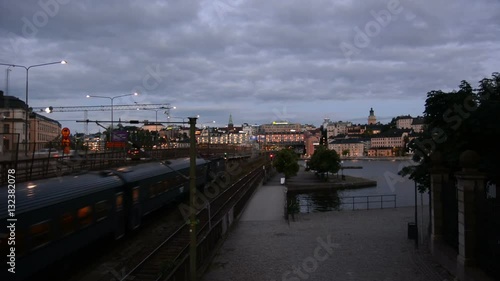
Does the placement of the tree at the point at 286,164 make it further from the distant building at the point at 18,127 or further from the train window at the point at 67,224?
the train window at the point at 67,224

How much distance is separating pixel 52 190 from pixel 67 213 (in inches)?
31.3

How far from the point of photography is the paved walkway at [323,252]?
1451 cm

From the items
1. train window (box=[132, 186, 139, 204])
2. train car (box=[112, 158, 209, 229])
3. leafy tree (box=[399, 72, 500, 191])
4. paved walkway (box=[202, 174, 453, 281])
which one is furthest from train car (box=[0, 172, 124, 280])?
leafy tree (box=[399, 72, 500, 191])

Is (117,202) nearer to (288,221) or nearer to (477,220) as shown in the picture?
(288,221)

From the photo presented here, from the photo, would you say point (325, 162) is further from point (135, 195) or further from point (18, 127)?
point (135, 195)

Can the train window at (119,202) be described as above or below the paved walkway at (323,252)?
above

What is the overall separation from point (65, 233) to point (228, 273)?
17.0 ft

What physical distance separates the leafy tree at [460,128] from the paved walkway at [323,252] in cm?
362

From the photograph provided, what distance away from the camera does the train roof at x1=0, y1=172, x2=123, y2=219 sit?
11.0 meters

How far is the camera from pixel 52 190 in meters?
13.0

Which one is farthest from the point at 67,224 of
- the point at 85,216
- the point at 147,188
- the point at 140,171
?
the point at 147,188

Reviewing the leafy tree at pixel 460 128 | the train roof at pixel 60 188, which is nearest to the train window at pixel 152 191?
the train roof at pixel 60 188

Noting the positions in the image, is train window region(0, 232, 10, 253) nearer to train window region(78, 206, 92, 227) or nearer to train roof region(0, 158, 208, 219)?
train roof region(0, 158, 208, 219)

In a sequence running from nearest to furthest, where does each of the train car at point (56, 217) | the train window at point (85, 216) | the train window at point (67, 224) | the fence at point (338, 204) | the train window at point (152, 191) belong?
1. the train car at point (56, 217)
2. the train window at point (67, 224)
3. the train window at point (85, 216)
4. the train window at point (152, 191)
5. the fence at point (338, 204)
